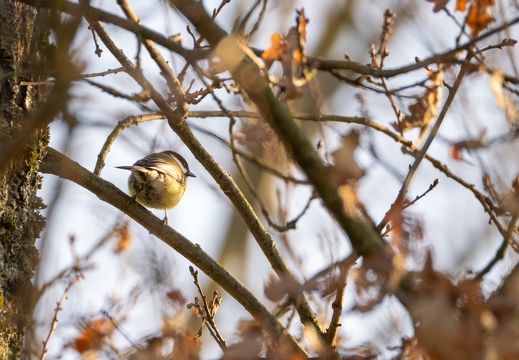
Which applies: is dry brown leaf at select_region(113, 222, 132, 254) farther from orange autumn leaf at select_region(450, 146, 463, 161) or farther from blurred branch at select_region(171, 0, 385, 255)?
blurred branch at select_region(171, 0, 385, 255)

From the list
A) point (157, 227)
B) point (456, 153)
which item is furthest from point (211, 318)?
point (456, 153)

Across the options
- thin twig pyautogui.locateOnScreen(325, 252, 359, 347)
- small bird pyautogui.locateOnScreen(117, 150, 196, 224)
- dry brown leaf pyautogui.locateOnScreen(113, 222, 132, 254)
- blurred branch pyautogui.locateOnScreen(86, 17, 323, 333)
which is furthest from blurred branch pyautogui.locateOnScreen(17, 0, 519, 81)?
small bird pyautogui.locateOnScreen(117, 150, 196, 224)

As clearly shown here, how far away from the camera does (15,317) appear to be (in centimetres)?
284

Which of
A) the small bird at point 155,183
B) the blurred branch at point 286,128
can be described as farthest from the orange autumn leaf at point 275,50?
the small bird at point 155,183

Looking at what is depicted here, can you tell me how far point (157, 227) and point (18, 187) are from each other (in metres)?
0.64

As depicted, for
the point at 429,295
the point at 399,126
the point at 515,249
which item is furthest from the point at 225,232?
the point at 429,295

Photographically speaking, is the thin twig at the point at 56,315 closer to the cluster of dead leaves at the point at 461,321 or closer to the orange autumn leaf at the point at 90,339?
the orange autumn leaf at the point at 90,339

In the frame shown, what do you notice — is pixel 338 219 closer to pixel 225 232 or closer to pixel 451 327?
pixel 451 327

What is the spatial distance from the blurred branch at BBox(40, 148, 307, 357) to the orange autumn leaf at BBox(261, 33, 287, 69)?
46.7 inches

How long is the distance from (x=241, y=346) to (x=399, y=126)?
1753mm

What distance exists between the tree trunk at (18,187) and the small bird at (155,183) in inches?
55.4

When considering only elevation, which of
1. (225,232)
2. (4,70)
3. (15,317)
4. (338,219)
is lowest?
(338,219)

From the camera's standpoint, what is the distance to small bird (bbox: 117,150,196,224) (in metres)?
4.73

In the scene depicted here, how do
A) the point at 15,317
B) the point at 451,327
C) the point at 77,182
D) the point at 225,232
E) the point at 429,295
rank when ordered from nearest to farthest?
the point at 451,327, the point at 429,295, the point at 15,317, the point at 77,182, the point at 225,232
